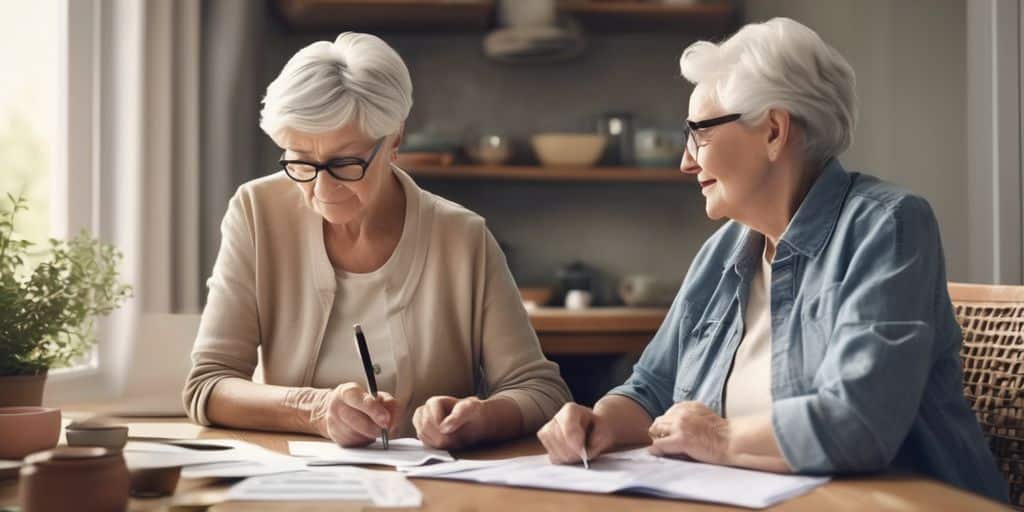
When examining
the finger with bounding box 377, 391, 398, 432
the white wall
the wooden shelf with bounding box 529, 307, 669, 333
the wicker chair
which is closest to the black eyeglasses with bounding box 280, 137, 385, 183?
the finger with bounding box 377, 391, 398, 432

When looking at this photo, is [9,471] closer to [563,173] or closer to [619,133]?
[563,173]

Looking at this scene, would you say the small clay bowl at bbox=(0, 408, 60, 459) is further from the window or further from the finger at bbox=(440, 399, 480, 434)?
the window

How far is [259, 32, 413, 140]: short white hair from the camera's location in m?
1.67

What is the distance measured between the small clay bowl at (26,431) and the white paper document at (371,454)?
301 millimetres

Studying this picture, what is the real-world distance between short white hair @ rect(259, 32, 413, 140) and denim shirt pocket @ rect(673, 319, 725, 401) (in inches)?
23.3

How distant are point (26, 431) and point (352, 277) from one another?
62 cm

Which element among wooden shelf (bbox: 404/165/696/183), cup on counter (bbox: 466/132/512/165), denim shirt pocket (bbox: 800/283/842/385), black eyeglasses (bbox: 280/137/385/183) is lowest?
denim shirt pocket (bbox: 800/283/842/385)

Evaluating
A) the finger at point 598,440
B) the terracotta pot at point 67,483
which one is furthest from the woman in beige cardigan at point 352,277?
the terracotta pot at point 67,483

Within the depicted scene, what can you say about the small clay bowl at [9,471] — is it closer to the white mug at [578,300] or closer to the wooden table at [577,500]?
the wooden table at [577,500]

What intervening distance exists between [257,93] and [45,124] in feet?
3.08

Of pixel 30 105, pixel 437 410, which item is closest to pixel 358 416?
pixel 437 410

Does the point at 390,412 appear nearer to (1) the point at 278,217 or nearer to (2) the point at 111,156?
(1) the point at 278,217

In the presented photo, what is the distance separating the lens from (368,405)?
1403 millimetres

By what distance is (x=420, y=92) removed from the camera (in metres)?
4.05
